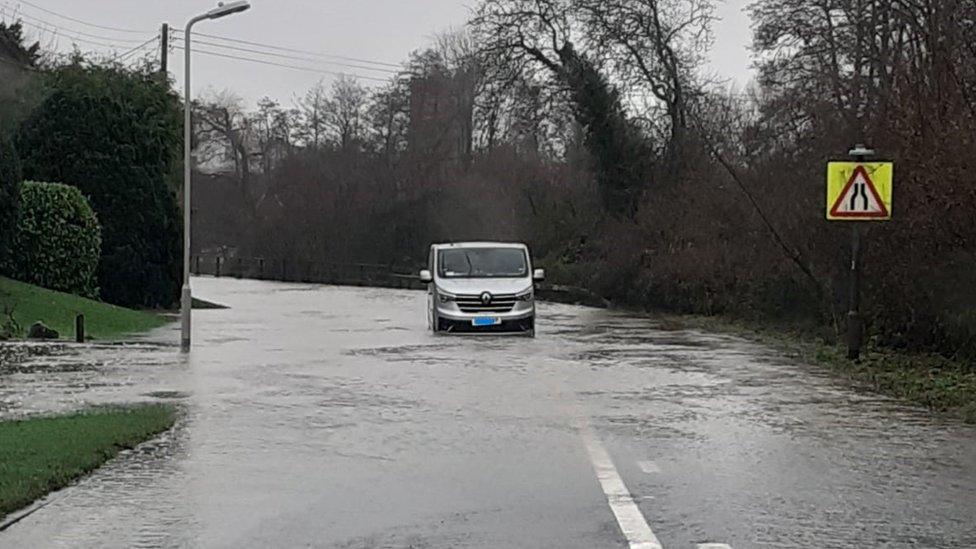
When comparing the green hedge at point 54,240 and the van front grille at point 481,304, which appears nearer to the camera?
the van front grille at point 481,304

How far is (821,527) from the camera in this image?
8.40 meters

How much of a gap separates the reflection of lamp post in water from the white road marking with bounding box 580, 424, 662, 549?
8.95 metres

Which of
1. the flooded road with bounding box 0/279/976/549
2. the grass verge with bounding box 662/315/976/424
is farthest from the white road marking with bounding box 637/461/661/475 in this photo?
the grass verge with bounding box 662/315/976/424

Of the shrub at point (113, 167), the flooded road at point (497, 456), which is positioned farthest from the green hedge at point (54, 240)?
the flooded road at point (497, 456)

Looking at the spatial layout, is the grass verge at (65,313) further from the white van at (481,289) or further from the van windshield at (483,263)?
the van windshield at (483,263)

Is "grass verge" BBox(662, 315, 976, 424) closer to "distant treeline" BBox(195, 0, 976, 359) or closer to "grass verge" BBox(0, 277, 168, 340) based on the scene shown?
"distant treeline" BBox(195, 0, 976, 359)

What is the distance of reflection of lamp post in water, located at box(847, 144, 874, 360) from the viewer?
19.5 m

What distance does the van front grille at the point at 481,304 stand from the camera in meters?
26.9

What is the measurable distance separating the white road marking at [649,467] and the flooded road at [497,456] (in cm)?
11

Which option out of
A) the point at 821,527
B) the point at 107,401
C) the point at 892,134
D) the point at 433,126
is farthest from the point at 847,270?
the point at 433,126

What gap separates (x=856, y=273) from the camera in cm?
1998

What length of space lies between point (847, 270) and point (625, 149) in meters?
23.3

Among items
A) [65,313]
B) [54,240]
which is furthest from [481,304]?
[54,240]

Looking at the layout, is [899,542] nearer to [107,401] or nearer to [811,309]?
[107,401]
